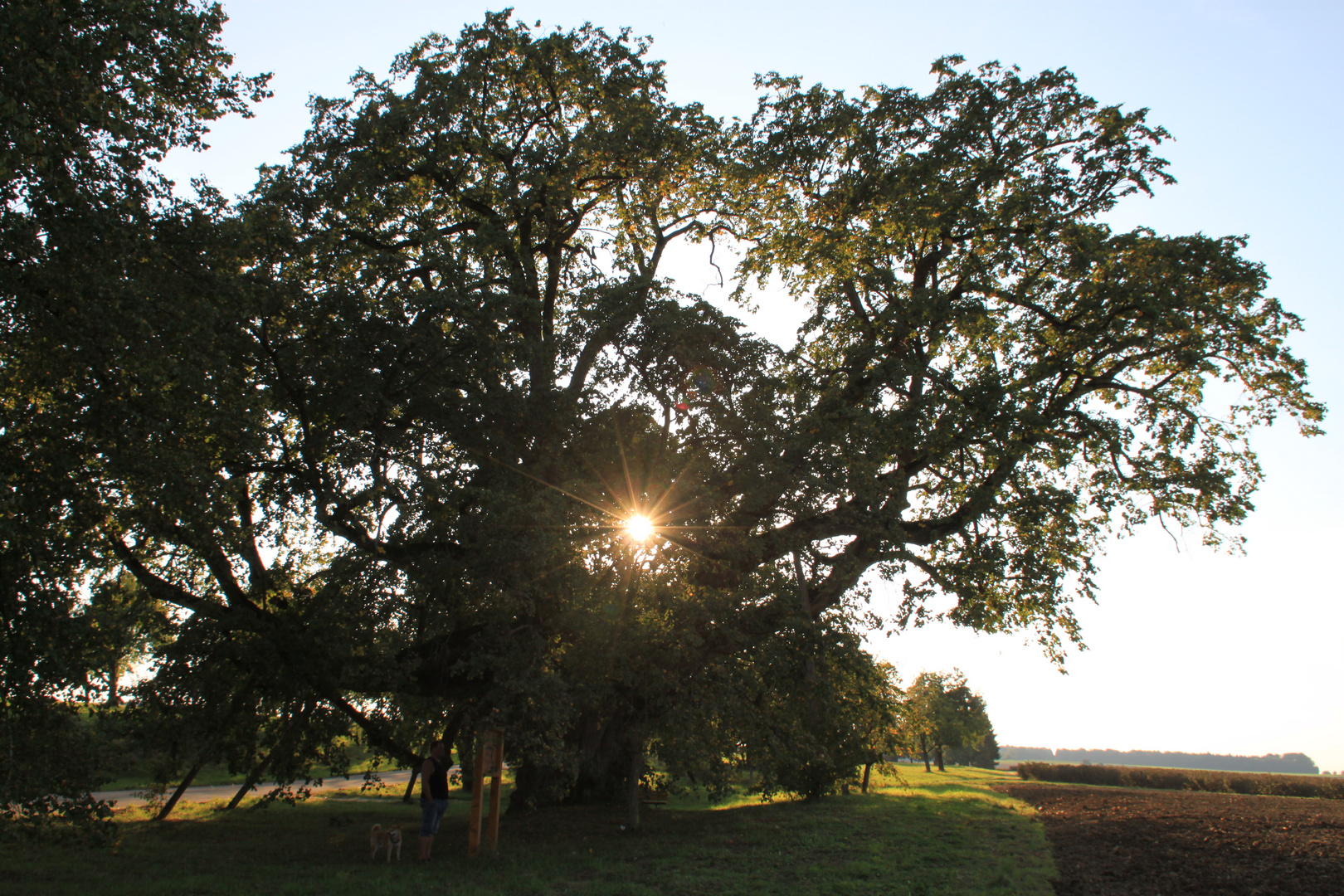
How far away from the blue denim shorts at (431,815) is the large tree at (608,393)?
1667 mm

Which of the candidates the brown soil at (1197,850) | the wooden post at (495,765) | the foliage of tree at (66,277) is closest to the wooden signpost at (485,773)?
the wooden post at (495,765)

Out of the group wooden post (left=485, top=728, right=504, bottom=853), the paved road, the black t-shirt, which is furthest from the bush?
the black t-shirt

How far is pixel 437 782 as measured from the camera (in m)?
12.3

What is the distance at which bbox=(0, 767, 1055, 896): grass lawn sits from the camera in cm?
1034

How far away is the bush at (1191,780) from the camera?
3731cm

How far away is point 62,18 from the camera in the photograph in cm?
788

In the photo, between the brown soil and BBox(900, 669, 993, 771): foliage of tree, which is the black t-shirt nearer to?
the brown soil

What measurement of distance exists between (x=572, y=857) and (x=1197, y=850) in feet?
36.8

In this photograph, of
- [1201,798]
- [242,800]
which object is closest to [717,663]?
[242,800]

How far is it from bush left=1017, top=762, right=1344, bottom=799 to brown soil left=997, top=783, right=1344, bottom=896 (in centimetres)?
1724

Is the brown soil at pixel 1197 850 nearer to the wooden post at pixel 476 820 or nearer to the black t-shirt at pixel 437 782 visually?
the wooden post at pixel 476 820

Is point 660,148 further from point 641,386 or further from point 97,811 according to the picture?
point 97,811

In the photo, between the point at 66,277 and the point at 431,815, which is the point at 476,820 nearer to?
the point at 431,815

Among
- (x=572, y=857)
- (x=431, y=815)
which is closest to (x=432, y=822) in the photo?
(x=431, y=815)
